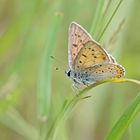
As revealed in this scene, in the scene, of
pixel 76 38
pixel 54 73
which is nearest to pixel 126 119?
pixel 76 38

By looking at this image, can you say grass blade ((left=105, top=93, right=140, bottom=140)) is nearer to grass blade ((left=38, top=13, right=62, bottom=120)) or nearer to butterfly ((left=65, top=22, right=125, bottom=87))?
butterfly ((left=65, top=22, right=125, bottom=87))

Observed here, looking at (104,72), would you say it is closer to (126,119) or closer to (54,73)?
(126,119)

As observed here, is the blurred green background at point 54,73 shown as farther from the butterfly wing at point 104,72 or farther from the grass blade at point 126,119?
the grass blade at point 126,119

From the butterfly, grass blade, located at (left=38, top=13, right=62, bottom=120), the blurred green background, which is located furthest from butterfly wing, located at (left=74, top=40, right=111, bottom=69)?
the blurred green background

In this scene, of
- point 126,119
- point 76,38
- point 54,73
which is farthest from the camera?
point 54,73

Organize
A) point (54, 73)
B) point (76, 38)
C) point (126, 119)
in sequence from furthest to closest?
point (54, 73)
point (76, 38)
point (126, 119)
